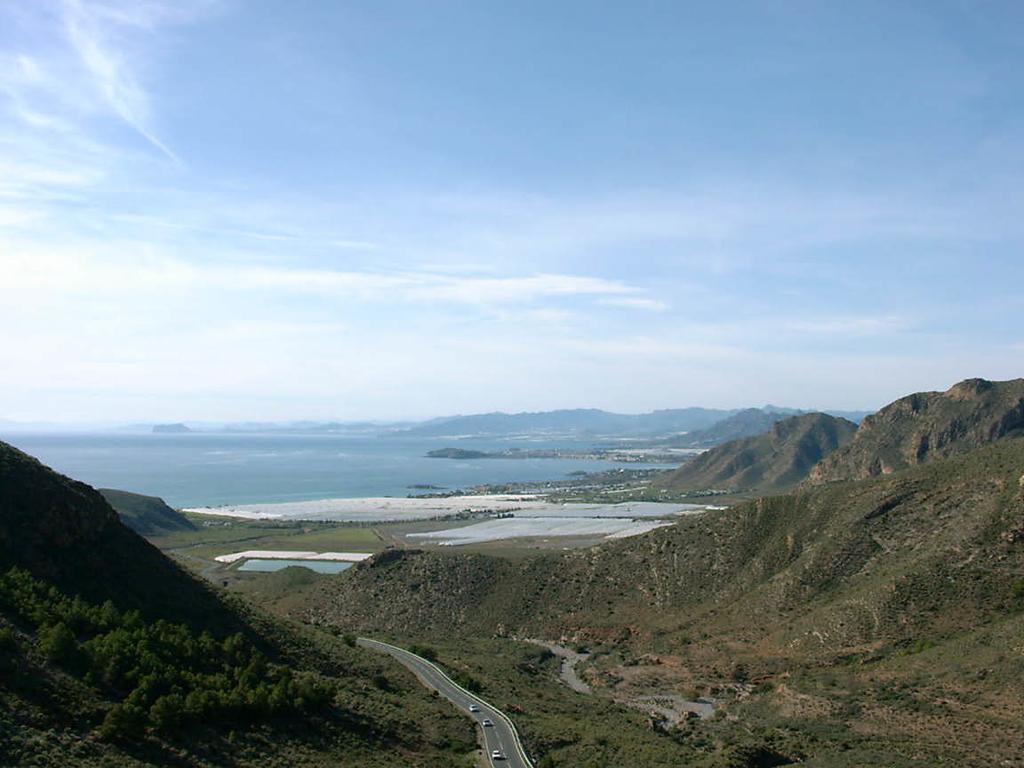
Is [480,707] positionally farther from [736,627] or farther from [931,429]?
[931,429]

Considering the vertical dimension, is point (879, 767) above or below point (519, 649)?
above

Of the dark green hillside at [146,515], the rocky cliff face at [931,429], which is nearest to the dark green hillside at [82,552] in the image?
the dark green hillside at [146,515]

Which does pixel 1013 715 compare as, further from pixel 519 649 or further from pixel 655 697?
pixel 519 649

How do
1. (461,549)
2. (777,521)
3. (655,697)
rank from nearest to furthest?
(655,697)
(777,521)
(461,549)

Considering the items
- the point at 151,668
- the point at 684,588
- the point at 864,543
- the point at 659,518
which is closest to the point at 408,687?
the point at 151,668

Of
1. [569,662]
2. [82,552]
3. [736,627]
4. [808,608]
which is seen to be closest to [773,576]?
[808,608]

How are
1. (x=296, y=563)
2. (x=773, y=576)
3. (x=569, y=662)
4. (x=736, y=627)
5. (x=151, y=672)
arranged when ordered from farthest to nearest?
(x=296, y=563), (x=773, y=576), (x=736, y=627), (x=569, y=662), (x=151, y=672)

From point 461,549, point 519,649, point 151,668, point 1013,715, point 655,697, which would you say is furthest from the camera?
point 461,549

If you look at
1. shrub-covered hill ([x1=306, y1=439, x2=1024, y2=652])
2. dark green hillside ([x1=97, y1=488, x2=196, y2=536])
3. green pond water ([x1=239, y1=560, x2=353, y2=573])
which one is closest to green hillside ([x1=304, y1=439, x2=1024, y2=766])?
shrub-covered hill ([x1=306, y1=439, x2=1024, y2=652])
